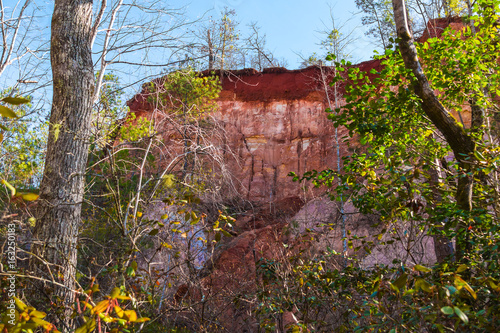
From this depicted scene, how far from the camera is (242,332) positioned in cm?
744

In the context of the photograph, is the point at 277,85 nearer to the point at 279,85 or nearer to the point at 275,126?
the point at 279,85

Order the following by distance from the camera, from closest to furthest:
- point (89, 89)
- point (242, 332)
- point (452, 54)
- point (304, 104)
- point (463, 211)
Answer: point (463, 211) → point (452, 54) → point (89, 89) → point (242, 332) → point (304, 104)

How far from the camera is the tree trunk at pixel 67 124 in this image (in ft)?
13.3

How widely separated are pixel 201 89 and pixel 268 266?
33.1ft

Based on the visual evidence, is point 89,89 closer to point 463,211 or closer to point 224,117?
point 463,211

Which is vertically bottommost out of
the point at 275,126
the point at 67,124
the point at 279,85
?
the point at 67,124

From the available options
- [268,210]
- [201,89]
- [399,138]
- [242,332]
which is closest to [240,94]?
[201,89]

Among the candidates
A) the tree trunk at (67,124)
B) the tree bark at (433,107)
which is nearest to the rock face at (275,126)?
the tree trunk at (67,124)

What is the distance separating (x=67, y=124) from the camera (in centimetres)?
445

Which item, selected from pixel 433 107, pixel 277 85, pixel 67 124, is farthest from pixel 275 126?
pixel 433 107

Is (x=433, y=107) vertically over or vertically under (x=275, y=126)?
under

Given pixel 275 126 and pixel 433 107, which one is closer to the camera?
pixel 433 107

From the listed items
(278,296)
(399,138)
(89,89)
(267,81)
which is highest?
(267,81)

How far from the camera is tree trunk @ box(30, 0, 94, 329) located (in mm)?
4055
